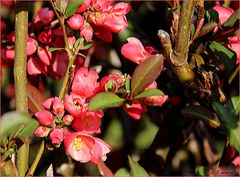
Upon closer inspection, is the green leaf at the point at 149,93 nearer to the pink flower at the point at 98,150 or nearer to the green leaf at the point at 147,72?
the green leaf at the point at 147,72

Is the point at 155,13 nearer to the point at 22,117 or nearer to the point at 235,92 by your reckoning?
the point at 235,92

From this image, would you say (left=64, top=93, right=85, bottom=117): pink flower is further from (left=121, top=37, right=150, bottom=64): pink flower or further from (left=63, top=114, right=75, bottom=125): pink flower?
(left=121, top=37, right=150, bottom=64): pink flower

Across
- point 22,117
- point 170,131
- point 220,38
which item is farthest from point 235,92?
point 22,117

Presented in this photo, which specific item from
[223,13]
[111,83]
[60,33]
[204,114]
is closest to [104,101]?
[111,83]

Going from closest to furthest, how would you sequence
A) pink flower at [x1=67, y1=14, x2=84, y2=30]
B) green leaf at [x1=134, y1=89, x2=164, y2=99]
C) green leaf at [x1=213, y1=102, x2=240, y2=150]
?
green leaf at [x1=213, y1=102, x2=240, y2=150]
green leaf at [x1=134, y1=89, x2=164, y2=99]
pink flower at [x1=67, y1=14, x2=84, y2=30]

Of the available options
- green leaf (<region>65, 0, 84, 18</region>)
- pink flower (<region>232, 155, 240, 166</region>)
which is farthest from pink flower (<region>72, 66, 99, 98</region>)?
pink flower (<region>232, 155, 240, 166</region>)

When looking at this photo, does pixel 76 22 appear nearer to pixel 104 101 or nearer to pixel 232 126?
pixel 104 101

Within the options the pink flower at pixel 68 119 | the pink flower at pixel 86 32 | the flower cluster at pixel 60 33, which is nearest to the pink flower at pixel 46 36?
the flower cluster at pixel 60 33

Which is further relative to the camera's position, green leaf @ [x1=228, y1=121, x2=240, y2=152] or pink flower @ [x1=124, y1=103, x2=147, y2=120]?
pink flower @ [x1=124, y1=103, x2=147, y2=120]
